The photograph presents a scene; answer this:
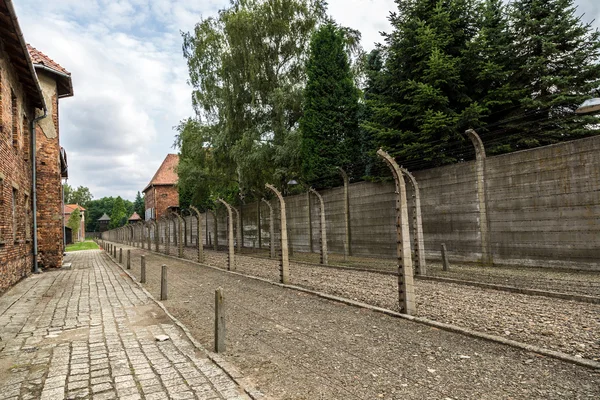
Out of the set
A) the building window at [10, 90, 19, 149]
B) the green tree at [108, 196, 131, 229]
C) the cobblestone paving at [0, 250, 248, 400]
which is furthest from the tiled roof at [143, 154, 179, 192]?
the cobblestone paving at [0, 250, 248, 400]

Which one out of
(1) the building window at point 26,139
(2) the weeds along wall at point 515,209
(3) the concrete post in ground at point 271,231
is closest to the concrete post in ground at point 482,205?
(2) the weeds along wall at point 515,209

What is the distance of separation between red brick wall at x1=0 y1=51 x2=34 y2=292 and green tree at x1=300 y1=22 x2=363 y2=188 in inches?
476

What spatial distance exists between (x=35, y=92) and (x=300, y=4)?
52.0 ft

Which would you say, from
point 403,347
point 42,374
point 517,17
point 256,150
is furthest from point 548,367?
point 256,150

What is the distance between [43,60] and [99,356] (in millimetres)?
17015

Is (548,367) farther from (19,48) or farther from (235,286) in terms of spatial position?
(19,48)

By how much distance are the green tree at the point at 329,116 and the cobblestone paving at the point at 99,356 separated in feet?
43.1

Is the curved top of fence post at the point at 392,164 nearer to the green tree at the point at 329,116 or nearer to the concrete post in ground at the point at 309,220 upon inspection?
the green tree at the point at 329,116

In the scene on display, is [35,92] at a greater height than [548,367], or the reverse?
Answer: [35,92]

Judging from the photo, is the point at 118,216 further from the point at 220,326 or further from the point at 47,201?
the point at 220,326

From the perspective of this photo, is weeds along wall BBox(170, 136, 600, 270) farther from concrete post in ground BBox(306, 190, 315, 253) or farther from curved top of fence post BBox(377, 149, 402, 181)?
curved top of fence post BBox(377, 149, 402, 181)

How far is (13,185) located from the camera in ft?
39.8

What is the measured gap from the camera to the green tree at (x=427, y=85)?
1400 cm

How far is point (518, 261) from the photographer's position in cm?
1146
